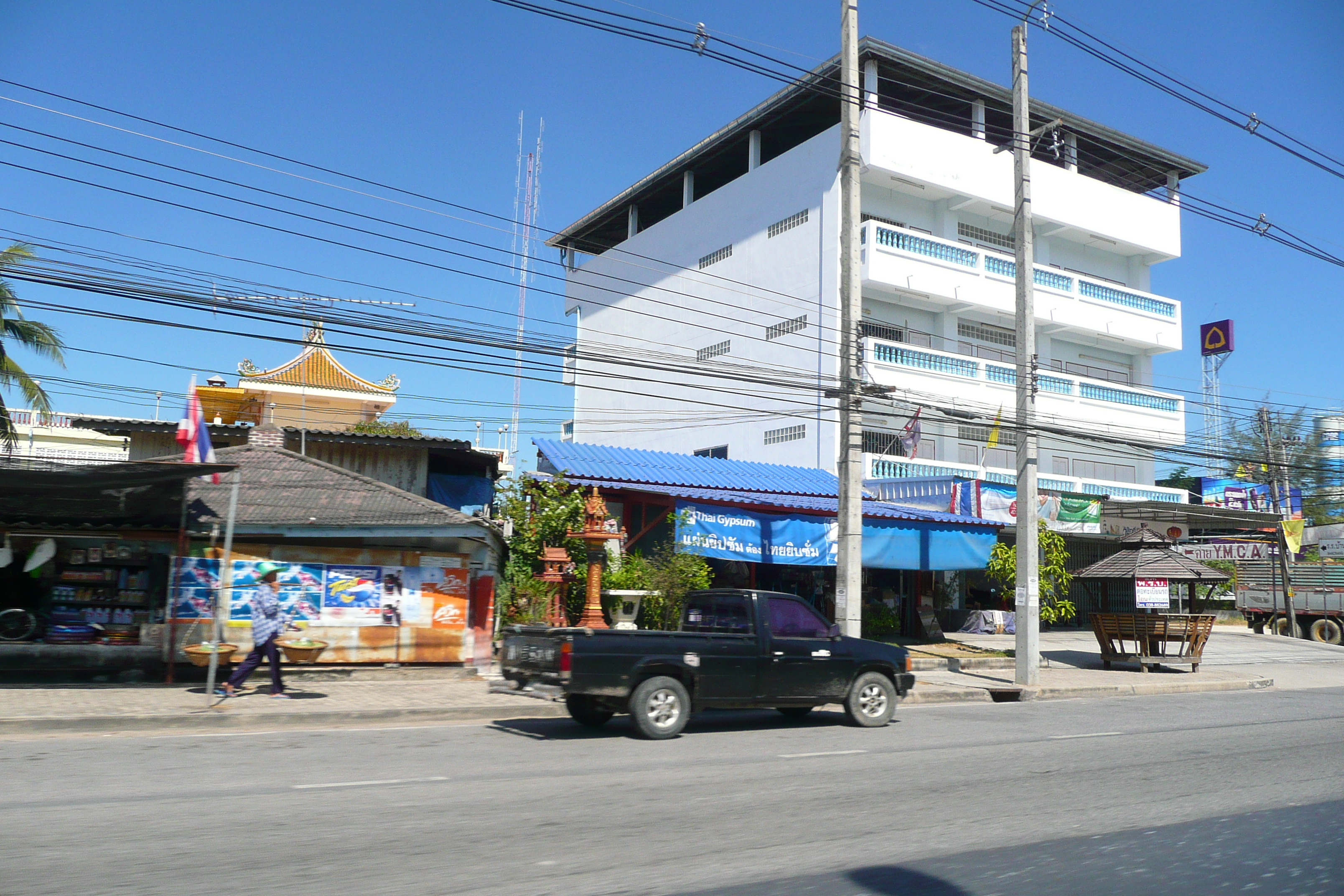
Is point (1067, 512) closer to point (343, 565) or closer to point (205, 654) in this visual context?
point (343, 565)

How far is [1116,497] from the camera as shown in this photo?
36.5m

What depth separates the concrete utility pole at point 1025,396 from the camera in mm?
18094

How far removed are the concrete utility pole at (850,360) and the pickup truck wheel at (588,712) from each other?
6.11 meters

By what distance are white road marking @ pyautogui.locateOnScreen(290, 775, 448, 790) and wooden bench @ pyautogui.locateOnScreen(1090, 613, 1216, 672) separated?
18.3 metres

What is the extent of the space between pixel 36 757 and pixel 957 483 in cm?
1940

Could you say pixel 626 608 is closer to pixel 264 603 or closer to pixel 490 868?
pixel 264 603

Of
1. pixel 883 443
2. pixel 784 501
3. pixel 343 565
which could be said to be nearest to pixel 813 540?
pixel 784 501

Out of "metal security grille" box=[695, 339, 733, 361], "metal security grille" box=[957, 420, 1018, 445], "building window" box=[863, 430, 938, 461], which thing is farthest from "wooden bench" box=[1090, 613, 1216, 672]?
"metal security grille" box=[695, 339, 733, 361]

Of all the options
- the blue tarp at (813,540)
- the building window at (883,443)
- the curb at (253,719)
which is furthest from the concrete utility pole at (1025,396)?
the building window at (883,443)

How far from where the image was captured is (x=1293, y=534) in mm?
32875

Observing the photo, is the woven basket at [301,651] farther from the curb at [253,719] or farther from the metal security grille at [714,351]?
the metal security grille at [714,351]

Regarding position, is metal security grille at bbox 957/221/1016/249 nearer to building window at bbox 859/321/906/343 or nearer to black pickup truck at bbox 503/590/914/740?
building window at bbox 859/321/906/343

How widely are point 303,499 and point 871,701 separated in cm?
967

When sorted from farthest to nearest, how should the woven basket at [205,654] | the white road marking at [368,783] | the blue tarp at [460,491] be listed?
the blue tarp at [460,491]
the woven basket at [205,654]
the white road marking at [368,783]
